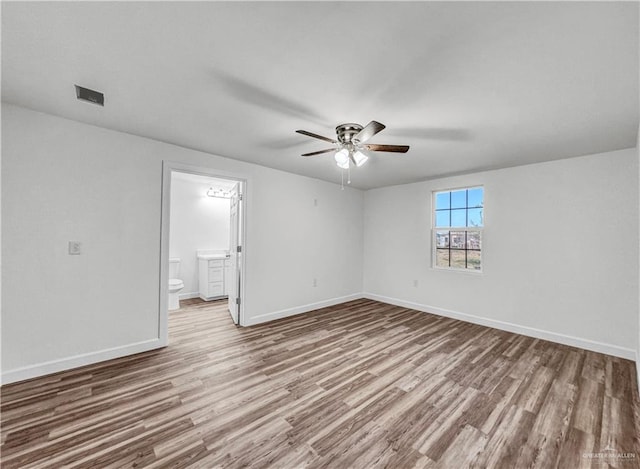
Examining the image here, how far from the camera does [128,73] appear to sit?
1.78 metres

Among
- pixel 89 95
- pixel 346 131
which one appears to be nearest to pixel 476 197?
pixel 346 131

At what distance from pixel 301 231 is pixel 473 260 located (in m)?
2.91

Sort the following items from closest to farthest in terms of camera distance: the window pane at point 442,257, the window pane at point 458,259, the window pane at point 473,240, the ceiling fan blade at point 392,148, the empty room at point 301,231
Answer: the empty room at point 301,231, the ceiling fan blade at point 392,148, the window pane at point 473,240, the window pane at point 458,259, the window pane at point 442,257

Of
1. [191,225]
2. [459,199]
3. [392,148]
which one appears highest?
[392,148]

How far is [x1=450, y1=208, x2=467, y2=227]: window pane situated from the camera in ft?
14.6

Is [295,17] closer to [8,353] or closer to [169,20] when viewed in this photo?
[169,20]

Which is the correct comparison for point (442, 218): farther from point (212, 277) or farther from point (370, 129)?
point (212, 277)

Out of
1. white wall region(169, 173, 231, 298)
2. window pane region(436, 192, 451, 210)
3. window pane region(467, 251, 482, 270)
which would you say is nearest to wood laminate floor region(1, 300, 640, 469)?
window pane region(467, 251, 482, 270)

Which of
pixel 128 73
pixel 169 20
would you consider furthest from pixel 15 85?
pixel 169 20

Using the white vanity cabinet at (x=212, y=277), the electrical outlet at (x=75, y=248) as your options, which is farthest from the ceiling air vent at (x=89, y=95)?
the white vanity cabinet at (x=212, y=277)

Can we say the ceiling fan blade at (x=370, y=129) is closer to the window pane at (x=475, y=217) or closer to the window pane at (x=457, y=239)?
the window pane at (x=475, y=217)

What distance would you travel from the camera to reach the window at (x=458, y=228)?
431cm

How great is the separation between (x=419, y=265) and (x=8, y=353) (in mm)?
5302

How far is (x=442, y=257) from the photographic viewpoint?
471 cm
